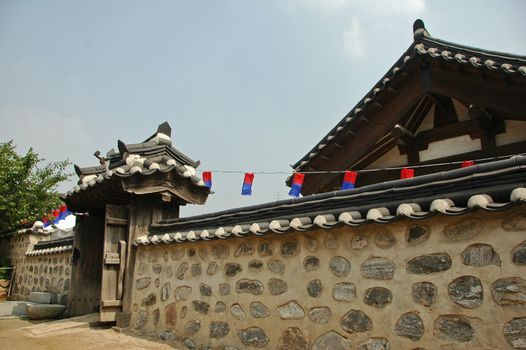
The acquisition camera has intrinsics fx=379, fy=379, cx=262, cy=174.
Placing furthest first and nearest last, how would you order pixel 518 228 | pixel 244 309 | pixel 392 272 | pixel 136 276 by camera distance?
pixel 136 276, pixel 244 309, pixel 392 272, pixel 518 228

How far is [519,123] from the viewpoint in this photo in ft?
21.0

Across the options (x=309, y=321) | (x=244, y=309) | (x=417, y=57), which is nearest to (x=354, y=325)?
(x=309, y=321)

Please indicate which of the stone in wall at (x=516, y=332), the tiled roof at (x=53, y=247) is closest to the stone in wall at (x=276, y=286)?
the stone in wall at (x=516, y=332)

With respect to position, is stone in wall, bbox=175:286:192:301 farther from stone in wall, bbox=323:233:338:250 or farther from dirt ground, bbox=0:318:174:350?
stone in wall, bbox=323:233:338:250

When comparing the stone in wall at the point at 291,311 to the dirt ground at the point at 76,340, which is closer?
the stone in wall at the point at 291,311

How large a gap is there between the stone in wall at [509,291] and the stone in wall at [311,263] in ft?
5.95

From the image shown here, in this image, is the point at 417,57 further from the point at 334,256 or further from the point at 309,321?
the point at 309,321

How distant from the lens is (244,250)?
17.4ft

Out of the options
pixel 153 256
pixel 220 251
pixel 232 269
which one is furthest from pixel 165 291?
pixel 232 269

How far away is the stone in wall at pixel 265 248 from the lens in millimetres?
4969

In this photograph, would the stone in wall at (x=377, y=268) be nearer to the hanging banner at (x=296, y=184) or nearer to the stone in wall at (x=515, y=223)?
the stone in wall at (x=515, y=223)

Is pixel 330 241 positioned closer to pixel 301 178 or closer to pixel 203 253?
pixel 203 253

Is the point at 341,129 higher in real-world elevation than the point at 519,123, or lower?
higher

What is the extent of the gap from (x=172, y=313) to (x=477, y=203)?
4.81 metres
